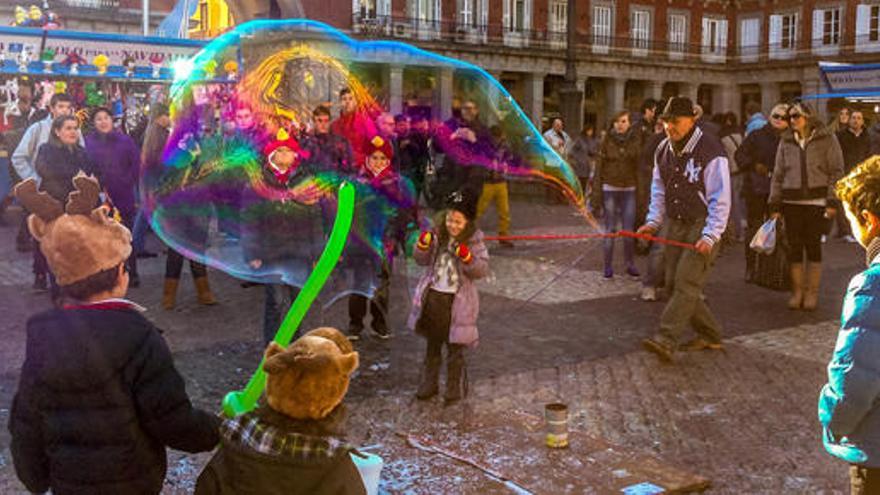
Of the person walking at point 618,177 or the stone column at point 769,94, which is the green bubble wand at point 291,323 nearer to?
the person walking at point 618,177

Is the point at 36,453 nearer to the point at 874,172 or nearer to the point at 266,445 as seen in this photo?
the point at 266,445

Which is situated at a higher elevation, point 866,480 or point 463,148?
point 463,148

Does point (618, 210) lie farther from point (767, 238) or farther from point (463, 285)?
point (463, 285)

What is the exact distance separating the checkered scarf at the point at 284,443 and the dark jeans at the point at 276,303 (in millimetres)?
3593

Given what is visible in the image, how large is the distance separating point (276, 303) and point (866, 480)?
3.97 m

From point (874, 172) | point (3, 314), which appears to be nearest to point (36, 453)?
point (874, 172)

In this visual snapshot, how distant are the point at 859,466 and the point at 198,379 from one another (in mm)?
4055

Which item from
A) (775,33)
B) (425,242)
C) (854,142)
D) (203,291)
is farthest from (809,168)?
(775,33)

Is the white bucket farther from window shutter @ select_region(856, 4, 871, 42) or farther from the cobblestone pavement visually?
window shutter @ select_region(856, 4, 871, 42)

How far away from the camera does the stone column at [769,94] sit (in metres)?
52.2

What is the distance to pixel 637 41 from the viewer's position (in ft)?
168

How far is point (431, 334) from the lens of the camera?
5.67m

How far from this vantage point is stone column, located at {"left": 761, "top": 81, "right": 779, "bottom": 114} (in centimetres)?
5222

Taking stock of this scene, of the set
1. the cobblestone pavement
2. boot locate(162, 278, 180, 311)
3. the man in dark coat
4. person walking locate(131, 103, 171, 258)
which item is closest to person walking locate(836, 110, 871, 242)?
the cobblestone pavement
